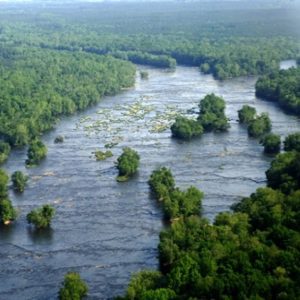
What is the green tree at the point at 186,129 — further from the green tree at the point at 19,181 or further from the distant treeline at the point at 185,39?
the distant treeline at the point at 185,39

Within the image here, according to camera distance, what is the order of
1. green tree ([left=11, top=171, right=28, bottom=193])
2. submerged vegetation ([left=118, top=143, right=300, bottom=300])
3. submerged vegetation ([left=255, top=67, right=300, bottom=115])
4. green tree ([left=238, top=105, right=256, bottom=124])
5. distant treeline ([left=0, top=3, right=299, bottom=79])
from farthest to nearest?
distant treeline ([left=0, top=3, right=299, bottom=79])
submerged vegetation ([left=255, top=67, right=300, bottom=115])
green tree ([left=238, top=105, right=256, bottom=124])
green tree ([left=11, top=171, right=28, bottom=193])
submerged vegetation ([left=118, top=143, right=300, bottom=300])

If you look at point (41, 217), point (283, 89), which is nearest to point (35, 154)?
point (41, 217)

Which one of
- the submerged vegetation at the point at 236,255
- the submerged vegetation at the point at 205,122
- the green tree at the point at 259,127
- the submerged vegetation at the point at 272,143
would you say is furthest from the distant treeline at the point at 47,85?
the submerged vegetation at the point at 236,255

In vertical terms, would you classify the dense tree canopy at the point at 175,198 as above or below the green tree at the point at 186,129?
below

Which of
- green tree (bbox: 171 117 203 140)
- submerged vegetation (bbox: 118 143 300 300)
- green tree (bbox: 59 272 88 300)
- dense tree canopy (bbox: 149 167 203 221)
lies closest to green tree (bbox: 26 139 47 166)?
dense tree canopy (bbox: 149 167 203 221)

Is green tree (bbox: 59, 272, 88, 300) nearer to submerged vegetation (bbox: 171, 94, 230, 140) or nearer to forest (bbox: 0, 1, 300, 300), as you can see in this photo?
forest (bbox: 0, 1, 300, 300)
